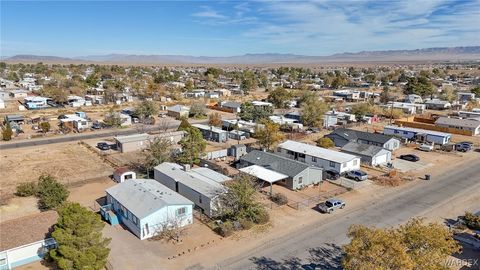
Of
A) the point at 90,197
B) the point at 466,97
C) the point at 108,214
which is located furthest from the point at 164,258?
the point at 466,97

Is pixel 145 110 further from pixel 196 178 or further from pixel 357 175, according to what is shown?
pixel 357 175

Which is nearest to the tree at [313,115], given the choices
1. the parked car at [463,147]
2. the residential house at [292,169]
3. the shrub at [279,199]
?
the parked car at [463,147]

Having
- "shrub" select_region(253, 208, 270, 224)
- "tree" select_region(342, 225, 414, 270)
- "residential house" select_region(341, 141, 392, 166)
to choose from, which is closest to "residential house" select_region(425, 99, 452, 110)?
"residential house" select_region(341, 141, 392, 166)

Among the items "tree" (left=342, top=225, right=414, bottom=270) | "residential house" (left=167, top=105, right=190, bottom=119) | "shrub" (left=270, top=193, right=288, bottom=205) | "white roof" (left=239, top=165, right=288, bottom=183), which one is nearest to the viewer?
"tree" (left=342, top=225, right=414, bottom=270)

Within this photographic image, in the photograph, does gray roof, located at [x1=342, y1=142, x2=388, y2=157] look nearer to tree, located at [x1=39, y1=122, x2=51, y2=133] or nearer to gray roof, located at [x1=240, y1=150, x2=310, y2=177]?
gray roof, located at [x1=240, y1=150, x2=310, y2=177]

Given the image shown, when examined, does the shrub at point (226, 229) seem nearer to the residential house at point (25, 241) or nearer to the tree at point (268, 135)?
the residential house at point (25, 241)

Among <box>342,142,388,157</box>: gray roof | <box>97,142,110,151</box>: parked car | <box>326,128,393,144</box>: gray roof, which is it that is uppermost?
<box>326,128,393,144</box>: gray roof

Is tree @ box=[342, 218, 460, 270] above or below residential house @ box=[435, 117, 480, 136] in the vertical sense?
above
